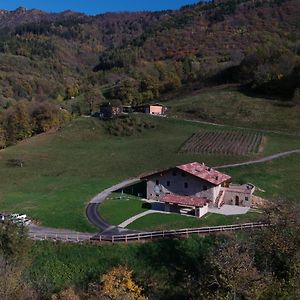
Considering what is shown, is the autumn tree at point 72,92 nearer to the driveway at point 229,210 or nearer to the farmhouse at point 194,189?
the farmhouse at point 194,189

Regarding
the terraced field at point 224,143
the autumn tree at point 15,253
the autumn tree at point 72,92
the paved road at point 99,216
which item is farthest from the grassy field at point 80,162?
the autumn tree at point 72,92

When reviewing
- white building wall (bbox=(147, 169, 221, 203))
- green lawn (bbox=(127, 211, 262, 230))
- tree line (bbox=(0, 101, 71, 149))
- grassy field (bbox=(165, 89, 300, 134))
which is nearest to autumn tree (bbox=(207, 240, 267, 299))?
green lawn (bbox=(127, 211, 262, 230))

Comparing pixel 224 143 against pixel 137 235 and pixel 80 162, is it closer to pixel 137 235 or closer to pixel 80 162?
pixel 80 162

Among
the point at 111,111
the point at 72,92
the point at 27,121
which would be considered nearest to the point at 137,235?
the point at 27,121

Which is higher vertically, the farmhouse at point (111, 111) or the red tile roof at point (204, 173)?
the farmhouse at point (111, 111)

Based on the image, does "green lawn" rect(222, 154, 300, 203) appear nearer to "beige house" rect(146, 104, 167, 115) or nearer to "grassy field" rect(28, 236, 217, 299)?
"grassy field" rect(28, 236, 217, 299)
